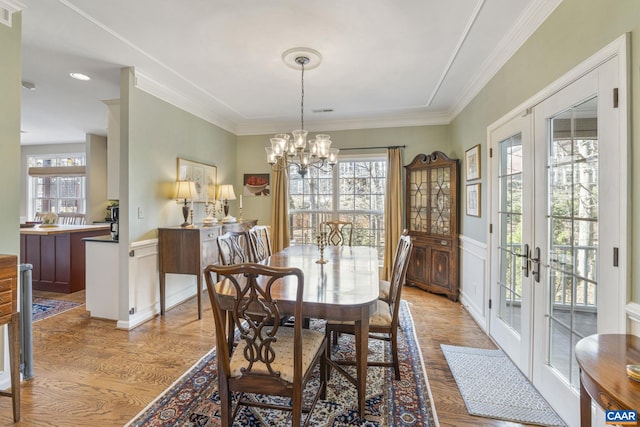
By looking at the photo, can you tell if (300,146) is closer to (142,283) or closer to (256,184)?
(142,283)

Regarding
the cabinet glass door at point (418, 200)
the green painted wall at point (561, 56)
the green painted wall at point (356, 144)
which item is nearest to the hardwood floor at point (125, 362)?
the green painted wall at point (561, 56)

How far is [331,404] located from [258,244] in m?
1.58

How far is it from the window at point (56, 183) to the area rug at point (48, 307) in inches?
135

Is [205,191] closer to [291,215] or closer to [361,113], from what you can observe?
[291,215]

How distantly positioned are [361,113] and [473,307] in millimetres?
3088

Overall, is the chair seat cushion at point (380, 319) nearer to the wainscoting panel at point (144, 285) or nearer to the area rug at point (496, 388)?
the area rug at point (496, 388)

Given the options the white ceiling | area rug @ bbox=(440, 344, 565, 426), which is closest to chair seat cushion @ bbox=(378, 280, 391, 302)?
area rug @ bbox=(440, 344, 565, 426)

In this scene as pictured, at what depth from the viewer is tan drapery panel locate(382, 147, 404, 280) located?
4.70 m

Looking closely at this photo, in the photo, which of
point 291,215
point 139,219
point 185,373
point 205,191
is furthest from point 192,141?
point 185,373

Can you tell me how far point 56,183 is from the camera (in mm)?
6883

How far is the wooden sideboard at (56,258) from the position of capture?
4.35m

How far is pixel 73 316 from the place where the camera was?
3439 millimetres

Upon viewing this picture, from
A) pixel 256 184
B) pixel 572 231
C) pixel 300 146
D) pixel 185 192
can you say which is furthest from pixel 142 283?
pixel 572 231

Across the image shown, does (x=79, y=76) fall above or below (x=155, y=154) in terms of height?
above
